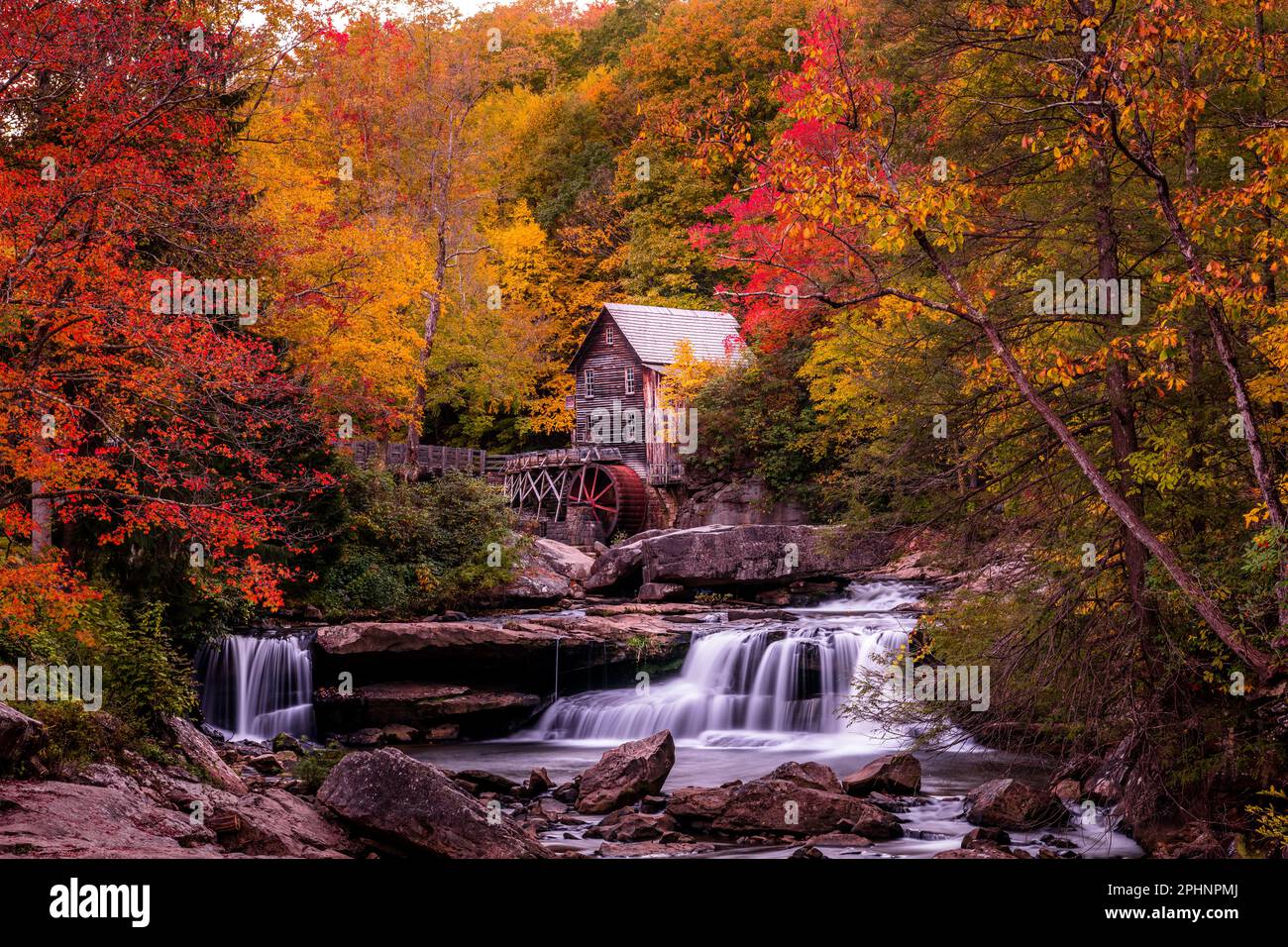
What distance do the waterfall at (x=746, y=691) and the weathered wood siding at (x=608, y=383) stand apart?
18.5 metres

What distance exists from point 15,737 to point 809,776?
8495 millimetres

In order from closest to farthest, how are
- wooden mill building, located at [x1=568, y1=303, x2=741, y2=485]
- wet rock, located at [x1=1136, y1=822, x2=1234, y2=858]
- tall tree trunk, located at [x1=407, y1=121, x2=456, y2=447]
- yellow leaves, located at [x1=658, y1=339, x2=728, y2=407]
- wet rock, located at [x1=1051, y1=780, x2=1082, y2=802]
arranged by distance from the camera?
wet rock, located at [x1=1136, y1=822, x2=1234, y2=858] → wet rock, located at [x1=1051, y1=780, x2=1082, y2=802] → tall tree trunk, located at [x1=407, y1=121, x2=456, y2=447] → yellow leaves, located at [x1=658, y1=339, x2=728, y2=407] → wooden mill building, located at [x1=568, y1=303, x2=741, y2=485]

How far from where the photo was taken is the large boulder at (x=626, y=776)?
1306 centimetres

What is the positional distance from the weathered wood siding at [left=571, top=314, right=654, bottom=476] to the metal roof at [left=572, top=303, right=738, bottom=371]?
411 millimetres

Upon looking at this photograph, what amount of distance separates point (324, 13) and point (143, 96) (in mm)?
6484

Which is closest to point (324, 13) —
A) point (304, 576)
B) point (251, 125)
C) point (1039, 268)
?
point (251, 125)

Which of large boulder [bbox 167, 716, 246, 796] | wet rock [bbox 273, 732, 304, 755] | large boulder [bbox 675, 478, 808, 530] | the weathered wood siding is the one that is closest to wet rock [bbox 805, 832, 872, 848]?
large boulder [bbox 167, 716, 246, 796]

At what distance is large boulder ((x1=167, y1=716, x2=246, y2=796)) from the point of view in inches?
487

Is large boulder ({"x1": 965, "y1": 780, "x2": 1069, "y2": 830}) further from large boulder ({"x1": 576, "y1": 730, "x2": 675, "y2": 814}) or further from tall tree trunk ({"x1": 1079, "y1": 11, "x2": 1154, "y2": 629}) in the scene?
large boulder ({"x1": 576, "y1": 730, "x2": 675, "y2": 814})

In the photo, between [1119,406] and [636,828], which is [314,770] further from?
[1119,406]

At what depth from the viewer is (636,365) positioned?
127 feet
